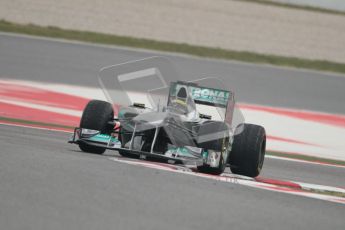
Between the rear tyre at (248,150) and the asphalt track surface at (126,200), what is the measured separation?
1.45 metres

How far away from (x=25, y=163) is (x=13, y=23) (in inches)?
605

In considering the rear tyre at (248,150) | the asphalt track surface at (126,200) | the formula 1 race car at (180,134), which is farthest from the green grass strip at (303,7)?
the asphalt track surface at (126,200)

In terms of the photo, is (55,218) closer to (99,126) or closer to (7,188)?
(7,188)

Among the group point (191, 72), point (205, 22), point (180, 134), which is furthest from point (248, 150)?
point (205, 22)

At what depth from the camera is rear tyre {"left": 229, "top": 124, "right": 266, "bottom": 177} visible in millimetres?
9172

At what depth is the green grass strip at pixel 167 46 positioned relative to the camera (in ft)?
70.9

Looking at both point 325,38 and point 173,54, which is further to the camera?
point 325,38

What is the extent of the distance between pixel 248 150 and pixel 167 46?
1313 cm

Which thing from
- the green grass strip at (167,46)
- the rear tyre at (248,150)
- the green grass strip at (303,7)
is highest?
the green grass strip at (303,7)

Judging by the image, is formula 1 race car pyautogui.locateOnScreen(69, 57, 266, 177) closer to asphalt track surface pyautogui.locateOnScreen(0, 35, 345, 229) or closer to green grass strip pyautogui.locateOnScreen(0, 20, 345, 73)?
asphalt track surface pyautogui.locateOnScreen(0, 35, 345, 229)

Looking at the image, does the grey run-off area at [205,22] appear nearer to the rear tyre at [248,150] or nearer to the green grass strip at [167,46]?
the green grass strip at [167,46]

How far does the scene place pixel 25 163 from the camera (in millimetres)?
7324

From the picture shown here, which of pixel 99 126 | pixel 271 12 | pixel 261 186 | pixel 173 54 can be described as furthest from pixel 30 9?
pixel 261 186

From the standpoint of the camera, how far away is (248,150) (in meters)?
9.22
